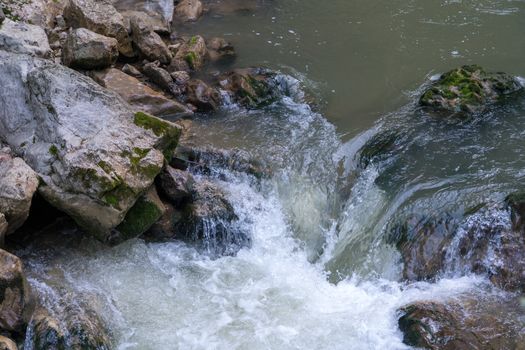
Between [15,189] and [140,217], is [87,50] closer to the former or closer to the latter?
[140,217]

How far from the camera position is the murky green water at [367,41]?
10469 millimetres

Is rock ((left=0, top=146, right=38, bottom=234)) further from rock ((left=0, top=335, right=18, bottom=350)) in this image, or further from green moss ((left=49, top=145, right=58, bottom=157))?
rock ((left=0, top=335, right=18, bottom=350))

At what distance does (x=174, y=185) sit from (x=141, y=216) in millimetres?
728

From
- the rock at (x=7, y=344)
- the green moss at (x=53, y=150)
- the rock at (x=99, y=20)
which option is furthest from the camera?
the rock at (x=99, y=20)

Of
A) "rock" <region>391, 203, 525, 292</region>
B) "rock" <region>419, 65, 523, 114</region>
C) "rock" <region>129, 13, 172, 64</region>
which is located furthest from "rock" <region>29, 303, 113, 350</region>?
"rock" <region>419, 65, 523, 114</region>

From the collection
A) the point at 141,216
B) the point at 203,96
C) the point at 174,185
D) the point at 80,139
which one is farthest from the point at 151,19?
the point at 141,216

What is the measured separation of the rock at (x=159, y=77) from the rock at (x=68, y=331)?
5.27m

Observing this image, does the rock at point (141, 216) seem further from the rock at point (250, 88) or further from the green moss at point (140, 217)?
the rock at point (250, 88)

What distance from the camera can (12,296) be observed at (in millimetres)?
5848

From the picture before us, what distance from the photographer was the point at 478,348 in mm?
6016

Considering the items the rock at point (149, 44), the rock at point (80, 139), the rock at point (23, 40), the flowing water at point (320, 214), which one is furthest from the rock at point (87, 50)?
the flowing water at point (320, 214)

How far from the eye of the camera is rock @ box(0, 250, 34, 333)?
5.78 m

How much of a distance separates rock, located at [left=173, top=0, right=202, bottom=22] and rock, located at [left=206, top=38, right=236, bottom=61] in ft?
6.05

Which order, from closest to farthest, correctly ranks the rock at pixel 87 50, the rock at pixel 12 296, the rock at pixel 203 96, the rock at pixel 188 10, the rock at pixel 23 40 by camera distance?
the rock at pixel 12 296 → the rock at pixel 23 40 → the rock at pixel 87 50 → the rock at pixel 203 96 → the rock at pixel 188 10
